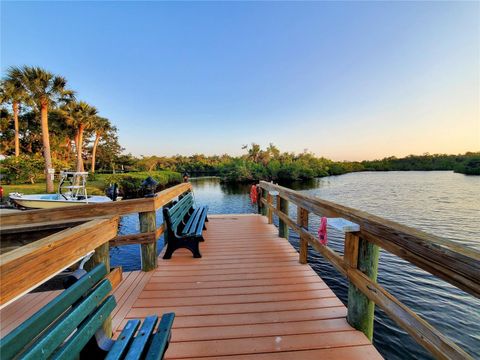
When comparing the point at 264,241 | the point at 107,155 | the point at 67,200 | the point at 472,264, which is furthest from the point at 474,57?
the point at 107,155

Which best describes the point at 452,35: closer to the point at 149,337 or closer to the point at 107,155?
the point at 149,337

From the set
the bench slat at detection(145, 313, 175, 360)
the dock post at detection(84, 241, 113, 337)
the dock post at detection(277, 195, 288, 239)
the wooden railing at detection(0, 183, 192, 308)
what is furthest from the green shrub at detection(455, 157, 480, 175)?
the dock post at detection(84, 241, 113, 337)

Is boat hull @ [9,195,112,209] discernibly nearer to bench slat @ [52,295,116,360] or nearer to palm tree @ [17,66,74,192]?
palm tree @ [17,66,74,192]

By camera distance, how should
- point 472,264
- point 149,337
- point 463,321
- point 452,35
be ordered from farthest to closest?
point 452,35 < point 463,321 < point 149,337 < point 472,264

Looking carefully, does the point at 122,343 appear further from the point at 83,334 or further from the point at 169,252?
the point at 169,252

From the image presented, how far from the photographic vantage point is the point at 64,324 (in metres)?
0.90

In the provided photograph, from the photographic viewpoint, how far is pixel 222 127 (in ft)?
103

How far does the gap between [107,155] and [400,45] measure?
5020cm

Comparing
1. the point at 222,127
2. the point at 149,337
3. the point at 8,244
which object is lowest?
the point at 149,337

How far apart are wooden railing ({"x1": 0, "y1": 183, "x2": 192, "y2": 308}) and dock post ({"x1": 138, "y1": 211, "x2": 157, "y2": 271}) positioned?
0.04ft

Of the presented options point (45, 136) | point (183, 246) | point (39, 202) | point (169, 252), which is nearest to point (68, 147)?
point (45, 136)

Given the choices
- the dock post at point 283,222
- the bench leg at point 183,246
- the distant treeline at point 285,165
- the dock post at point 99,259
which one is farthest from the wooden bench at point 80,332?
the distant treeline at point 285,165

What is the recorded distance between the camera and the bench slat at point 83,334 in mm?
881

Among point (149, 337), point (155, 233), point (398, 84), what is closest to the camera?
point (149, 337)
